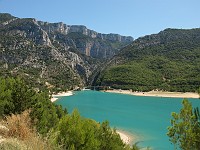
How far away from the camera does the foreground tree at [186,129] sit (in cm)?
1131

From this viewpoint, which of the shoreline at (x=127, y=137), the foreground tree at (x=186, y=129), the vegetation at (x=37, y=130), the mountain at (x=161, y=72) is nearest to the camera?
the vegetation at (x=37, y=130)

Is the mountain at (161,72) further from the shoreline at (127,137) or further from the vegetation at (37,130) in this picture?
the vegetation at (37,130)

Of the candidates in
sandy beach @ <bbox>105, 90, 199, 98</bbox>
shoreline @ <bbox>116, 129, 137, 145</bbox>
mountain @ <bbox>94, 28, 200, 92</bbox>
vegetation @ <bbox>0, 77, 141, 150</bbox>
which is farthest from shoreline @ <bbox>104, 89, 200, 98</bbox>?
vegetation @ <bbox>0, 77, 141, 150</bbox>

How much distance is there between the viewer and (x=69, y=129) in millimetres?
13516

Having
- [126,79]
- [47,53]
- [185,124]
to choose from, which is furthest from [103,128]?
[47,53]

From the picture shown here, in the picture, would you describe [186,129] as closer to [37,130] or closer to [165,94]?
[37,130]

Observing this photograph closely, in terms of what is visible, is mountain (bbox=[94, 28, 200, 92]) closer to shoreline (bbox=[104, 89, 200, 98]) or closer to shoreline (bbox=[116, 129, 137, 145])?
shoreline (bbox=[104, 89, 200, 98])

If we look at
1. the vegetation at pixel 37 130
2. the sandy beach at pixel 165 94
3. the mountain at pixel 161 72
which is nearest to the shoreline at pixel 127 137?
the vegetation at pixel 37 130

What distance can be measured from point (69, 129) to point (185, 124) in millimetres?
5120

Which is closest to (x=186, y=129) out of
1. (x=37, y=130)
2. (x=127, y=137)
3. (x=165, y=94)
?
(x=37, y=130)

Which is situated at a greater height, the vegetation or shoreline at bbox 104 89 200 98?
the vegetation

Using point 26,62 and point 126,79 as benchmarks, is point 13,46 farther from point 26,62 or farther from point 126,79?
point 126,79

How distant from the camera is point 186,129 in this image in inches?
472

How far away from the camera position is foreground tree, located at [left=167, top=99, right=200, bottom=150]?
1131 centimetres
